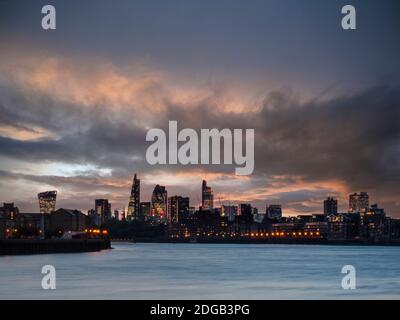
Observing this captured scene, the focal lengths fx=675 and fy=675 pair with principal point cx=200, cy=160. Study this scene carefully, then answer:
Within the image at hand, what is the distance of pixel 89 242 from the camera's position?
113m

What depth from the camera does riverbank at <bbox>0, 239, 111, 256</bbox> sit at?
91.2 m

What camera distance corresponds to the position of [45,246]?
99688mm

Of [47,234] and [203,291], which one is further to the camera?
[47,234]

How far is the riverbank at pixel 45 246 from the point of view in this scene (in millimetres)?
91188

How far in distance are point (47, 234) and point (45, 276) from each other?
77667mm
